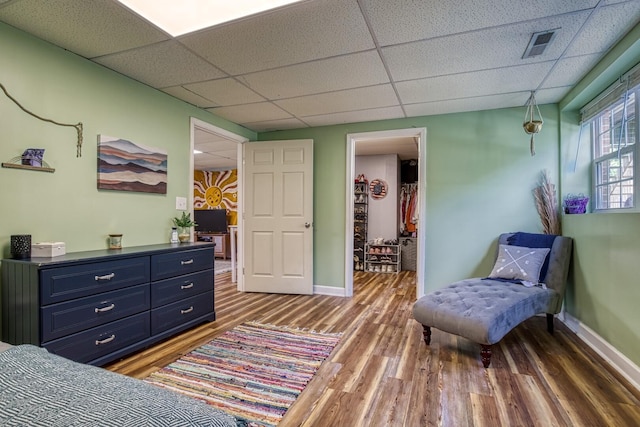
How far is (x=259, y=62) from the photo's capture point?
2543mm

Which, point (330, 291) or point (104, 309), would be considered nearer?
point (104, 309)

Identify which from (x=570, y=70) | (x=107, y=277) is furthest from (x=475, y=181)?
(x=107, y=277)

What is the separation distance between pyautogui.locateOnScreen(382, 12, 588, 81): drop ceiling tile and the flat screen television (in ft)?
19.7

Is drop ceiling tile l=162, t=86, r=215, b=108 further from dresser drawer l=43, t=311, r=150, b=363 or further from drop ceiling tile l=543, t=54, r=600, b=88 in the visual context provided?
drop ceiling tile l=543, t=54, r=600, b=88

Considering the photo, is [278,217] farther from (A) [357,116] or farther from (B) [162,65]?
(B) [162,65]

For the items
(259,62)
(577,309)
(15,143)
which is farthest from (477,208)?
(15,143)

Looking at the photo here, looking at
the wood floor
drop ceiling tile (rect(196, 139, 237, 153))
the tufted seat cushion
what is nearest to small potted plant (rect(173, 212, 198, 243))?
the wood floor

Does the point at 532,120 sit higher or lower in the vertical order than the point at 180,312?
higher

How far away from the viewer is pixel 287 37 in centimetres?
218

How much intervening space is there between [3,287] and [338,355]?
2.28 meters

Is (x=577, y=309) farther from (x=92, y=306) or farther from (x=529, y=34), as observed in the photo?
(x=92, y=306)

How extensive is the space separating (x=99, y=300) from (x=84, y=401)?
173 cm

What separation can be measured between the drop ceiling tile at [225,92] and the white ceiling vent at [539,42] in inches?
91.0

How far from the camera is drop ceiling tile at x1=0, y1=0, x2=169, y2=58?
73.9 inches
